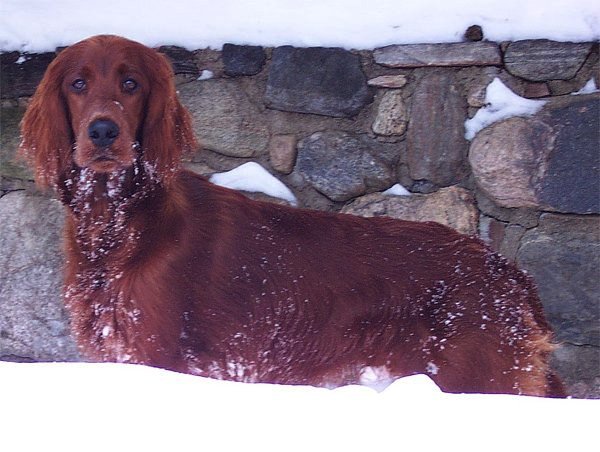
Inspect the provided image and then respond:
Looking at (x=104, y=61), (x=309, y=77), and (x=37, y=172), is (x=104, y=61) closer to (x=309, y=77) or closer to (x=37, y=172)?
(x=37, y=172)

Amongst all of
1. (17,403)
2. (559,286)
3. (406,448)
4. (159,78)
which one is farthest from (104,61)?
(559,286)

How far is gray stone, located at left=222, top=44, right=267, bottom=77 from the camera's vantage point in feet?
10.8

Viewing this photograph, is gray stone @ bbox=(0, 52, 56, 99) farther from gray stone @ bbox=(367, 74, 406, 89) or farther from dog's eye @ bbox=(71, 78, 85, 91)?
gray stone @ bbox=(367, 74, 406, 89)

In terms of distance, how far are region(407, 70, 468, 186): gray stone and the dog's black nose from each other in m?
1.17

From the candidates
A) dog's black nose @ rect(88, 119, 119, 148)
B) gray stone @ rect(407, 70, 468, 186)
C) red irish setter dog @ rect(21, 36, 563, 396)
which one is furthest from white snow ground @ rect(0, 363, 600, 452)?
gray stone @ rect(407, 70, 468, 186)

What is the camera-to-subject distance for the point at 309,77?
128 inches

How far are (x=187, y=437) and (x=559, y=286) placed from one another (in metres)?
1.81

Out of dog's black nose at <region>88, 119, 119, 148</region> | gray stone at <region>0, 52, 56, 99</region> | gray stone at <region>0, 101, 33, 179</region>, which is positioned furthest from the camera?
gray stone at <region>0, 101, 33, 179</region>

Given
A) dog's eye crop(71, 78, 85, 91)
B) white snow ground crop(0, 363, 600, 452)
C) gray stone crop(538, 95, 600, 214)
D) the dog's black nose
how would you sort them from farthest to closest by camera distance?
gray stone crop(538, 95, 600, 214)
dog's eye crop(71, 78, 85, 91)
the dog's black nose
white snow ground crop(0, 363, 600, 452)

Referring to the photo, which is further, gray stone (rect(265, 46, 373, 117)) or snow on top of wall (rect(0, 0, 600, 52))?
gray stone (rect(265, 46, 373, 117))

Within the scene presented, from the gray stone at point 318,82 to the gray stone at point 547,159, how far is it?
0.49 m

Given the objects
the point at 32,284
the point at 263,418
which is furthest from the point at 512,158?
the point at 32,284

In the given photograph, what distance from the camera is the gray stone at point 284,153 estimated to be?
3297 millimetres

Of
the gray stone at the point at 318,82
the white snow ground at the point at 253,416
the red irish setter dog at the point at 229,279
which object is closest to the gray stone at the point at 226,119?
the gray stone at the point at 318,82
